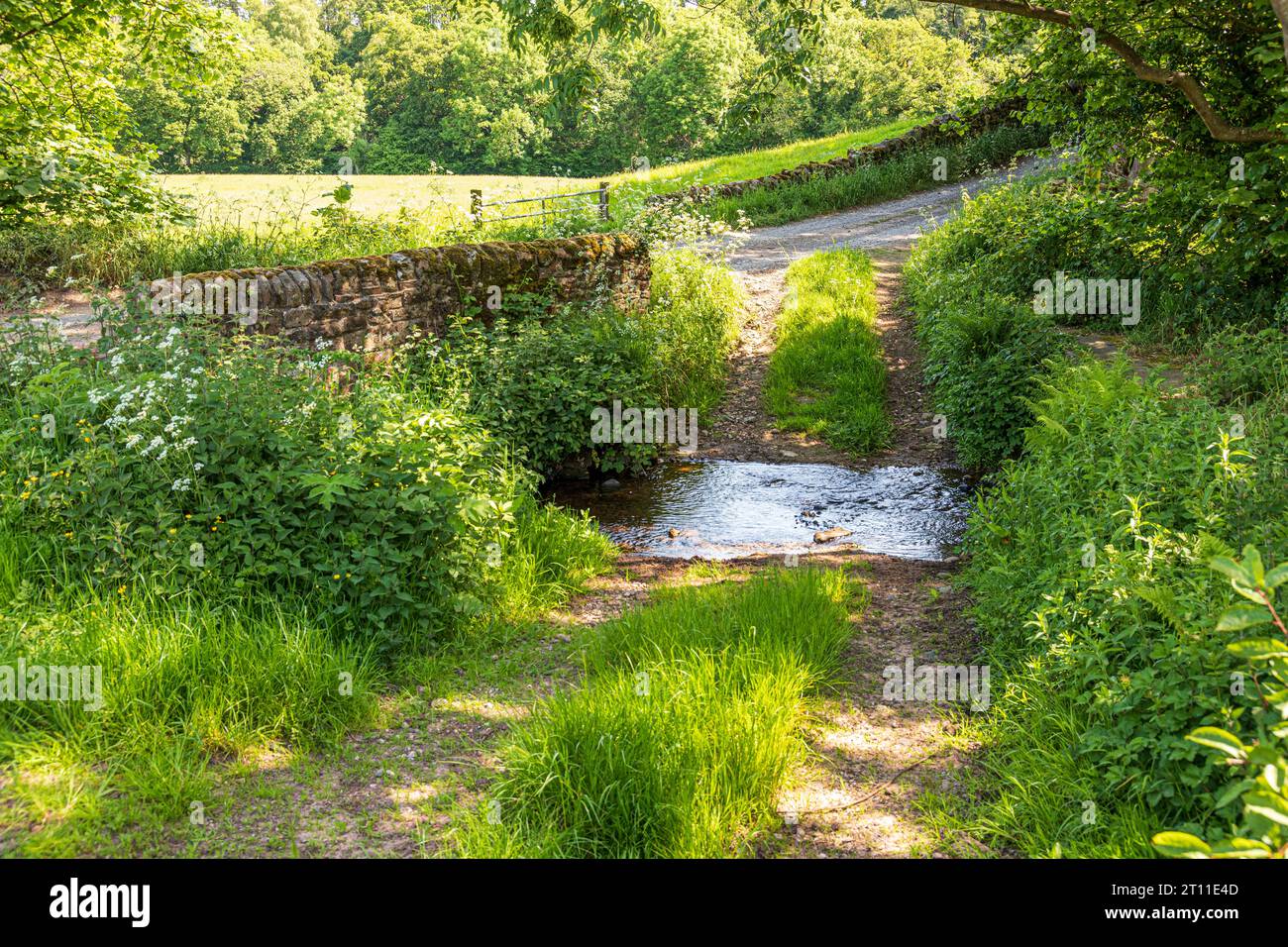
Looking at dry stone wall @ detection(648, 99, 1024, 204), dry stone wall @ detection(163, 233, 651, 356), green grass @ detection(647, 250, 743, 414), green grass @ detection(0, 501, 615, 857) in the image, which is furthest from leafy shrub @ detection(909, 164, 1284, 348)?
green grass @ detection(0, 501, 615, 857)

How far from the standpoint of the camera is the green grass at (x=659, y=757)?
353 centimetres

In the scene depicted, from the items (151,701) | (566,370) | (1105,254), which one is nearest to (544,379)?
(566,370)

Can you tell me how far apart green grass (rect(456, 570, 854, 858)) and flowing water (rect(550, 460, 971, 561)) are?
294 cm

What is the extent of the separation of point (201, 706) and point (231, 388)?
238cm

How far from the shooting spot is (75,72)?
11.9 m

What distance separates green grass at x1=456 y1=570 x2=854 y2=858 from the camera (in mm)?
3533

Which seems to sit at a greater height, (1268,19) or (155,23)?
(155,23)

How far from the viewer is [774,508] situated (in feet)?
29.2

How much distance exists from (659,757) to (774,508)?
17.6ft

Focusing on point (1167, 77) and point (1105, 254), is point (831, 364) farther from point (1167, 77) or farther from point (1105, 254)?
point (1167, 77)

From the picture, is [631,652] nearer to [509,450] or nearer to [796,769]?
[796,769]

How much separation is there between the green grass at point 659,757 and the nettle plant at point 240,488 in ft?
4.62

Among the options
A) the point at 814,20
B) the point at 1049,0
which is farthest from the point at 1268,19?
the point at 814,20

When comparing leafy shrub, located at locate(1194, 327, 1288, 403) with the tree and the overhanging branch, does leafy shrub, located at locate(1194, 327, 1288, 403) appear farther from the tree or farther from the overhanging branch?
the tree
